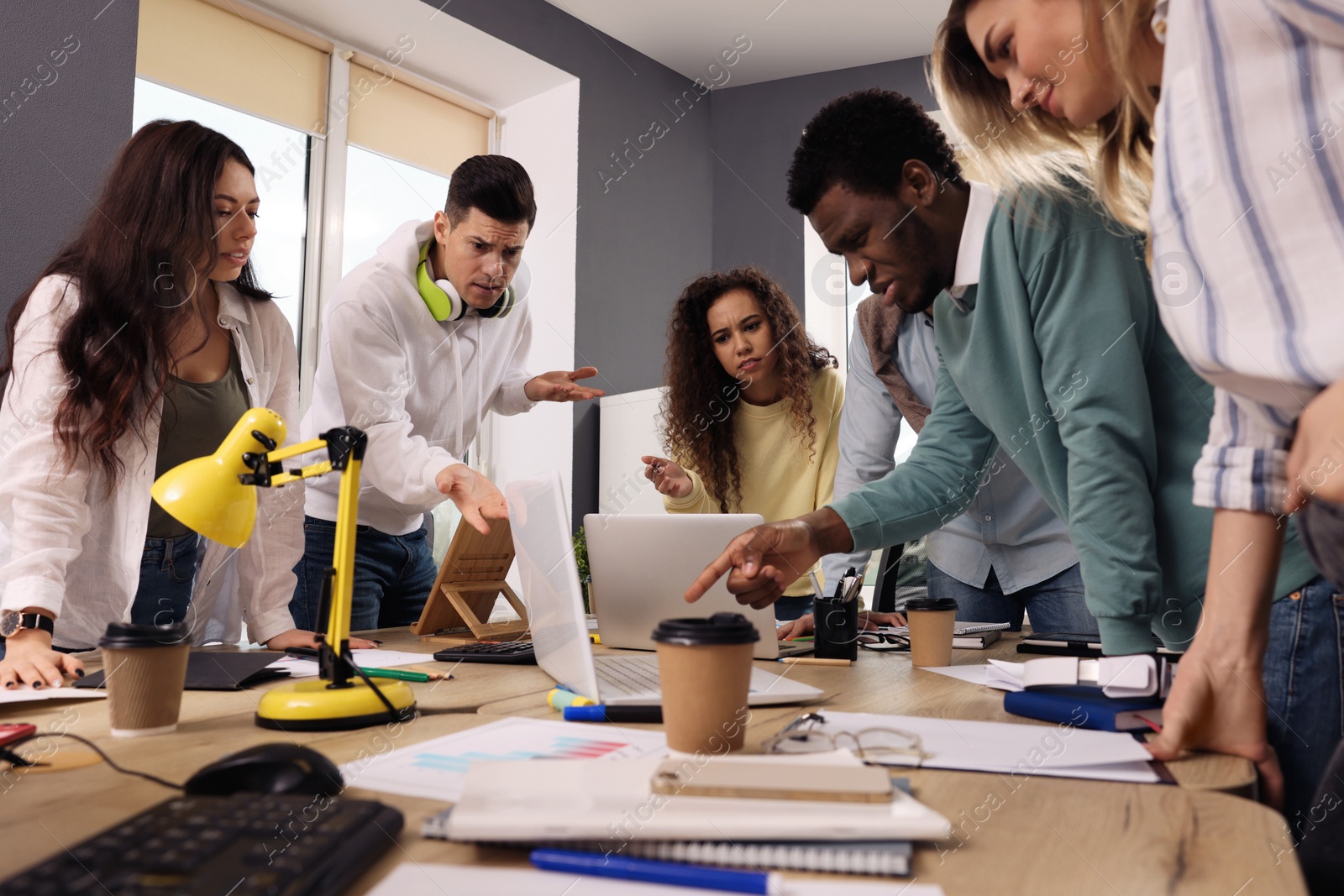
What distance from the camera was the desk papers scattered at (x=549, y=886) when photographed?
48 cm

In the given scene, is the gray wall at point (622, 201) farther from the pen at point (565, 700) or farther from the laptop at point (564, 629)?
the pen at point (565, 700)

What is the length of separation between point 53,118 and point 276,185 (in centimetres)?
111

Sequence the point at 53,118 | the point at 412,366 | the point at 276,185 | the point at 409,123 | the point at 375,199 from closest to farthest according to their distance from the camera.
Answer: the point at 412,366 < the point at 53,118 < the point at 276,185 < the point at 375,199 < the point at 409,123

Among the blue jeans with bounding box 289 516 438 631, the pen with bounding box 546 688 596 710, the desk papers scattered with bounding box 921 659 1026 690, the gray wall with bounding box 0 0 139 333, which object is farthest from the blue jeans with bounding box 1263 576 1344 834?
the gray wall with bounding box 0 0 139 333

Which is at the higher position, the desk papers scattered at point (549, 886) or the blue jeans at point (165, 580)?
the blue jeans at point (165, 580)

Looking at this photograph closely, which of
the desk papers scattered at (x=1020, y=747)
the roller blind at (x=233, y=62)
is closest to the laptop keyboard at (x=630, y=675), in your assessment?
the desk papers scattered at (x=1020, y=747)

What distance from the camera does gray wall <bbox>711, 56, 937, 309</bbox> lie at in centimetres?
464

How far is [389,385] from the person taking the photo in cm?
215

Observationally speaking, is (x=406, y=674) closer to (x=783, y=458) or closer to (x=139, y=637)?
(x=139, y=637)

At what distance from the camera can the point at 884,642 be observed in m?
1.60

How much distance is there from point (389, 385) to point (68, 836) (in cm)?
166

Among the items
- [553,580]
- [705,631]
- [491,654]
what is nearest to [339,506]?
[553,580]

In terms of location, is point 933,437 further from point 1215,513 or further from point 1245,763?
point 1245,763

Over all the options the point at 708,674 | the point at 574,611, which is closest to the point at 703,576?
→ the point at 574,611
